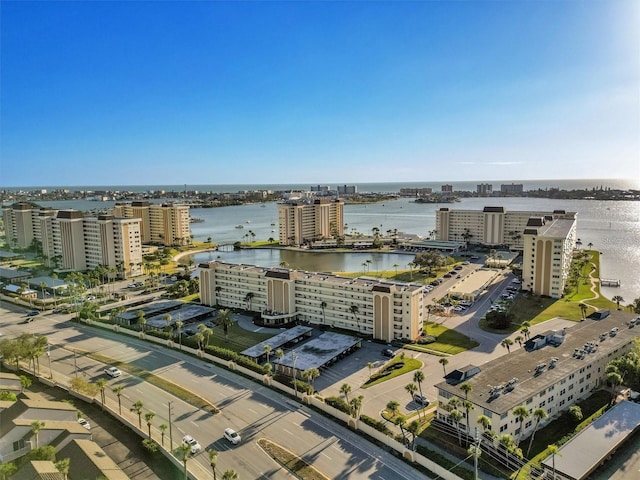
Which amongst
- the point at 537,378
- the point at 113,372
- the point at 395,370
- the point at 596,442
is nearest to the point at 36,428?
the point at 113,372

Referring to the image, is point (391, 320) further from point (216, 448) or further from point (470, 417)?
point (216, 448)

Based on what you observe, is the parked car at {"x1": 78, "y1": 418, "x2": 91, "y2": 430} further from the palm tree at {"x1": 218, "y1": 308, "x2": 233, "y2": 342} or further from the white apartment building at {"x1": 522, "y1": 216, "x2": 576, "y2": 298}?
the white apartment building at {"x1": 522, "y1": 216, "x2": 576, "y2": 298}

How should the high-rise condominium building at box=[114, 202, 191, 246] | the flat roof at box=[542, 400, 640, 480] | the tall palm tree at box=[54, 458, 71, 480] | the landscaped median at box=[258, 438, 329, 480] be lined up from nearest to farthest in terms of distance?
1. the tall palm tree at box=[54, 458, 71, 480]
2. the flat roof at box=[542, 400, 640, 480]
3. the landscaped median at box=[258, 438, 329, 480]
4. the high-rise condominium building at box=[114, 202, 191, 246]

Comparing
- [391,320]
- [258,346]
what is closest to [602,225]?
[391,320]

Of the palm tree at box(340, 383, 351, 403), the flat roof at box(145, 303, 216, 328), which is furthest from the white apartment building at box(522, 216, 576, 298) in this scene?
the flat roof at box(145, 303, 216, 328)

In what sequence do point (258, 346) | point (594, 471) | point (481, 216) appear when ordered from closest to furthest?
point (594, 471) < point (258, 346) < point (481, 216)

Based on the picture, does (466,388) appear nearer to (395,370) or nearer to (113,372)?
(395,370)
